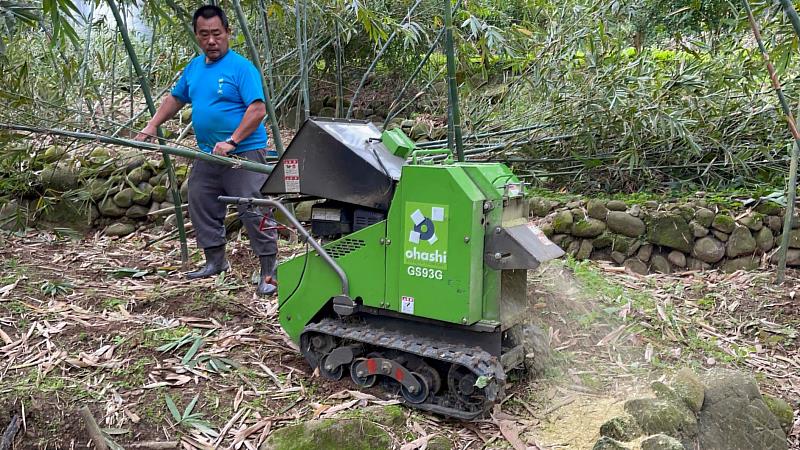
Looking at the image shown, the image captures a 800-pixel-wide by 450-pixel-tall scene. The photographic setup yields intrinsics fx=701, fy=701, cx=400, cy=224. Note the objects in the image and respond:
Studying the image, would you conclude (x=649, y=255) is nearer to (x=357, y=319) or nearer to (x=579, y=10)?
(x=579, y=10)

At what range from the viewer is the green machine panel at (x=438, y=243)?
2830 mm

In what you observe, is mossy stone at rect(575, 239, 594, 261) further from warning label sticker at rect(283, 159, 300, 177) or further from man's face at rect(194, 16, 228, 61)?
man's face at rect(194, 16, 228, 61)

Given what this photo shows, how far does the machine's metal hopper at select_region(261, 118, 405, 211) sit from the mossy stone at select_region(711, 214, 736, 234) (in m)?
2.89

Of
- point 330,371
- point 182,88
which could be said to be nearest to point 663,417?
point 330,371

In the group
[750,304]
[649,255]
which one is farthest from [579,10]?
[750,304]

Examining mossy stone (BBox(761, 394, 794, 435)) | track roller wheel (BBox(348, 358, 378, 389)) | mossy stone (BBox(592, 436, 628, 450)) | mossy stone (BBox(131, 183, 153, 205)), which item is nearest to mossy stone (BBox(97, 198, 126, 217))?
mossy stone (BBox(131, 183, 153, 205))

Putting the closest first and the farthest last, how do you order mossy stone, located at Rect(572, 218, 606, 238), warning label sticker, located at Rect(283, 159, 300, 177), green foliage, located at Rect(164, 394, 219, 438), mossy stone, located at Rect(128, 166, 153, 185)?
green foliage, located at Rect(164, 394, 219, 438) < warning label sticker, located at Rect(283, 159, 300, 177) < mossy stone, located at Rect(572, 218, 606, 238) < mossy stone, located at Rect(128, 166, 153, 185)

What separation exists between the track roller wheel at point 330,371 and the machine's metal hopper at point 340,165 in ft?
2.52

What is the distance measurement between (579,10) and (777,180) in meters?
2.01

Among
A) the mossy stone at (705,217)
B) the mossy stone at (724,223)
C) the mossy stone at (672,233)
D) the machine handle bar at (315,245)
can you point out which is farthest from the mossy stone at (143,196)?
the mossy stone at (724,223)

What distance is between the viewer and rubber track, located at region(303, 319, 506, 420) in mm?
2830

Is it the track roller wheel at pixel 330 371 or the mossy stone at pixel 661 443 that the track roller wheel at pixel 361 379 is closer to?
the track roller wheel at pixel 330 371

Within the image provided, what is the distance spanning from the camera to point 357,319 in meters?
3.32

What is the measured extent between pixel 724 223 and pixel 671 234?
364 millimetres
